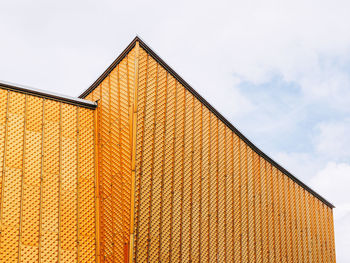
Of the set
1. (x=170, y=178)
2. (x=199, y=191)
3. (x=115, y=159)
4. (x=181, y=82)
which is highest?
(x=181, y=82)

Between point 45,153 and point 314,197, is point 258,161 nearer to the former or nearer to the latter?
point 314,197

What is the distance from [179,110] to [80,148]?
3685mm

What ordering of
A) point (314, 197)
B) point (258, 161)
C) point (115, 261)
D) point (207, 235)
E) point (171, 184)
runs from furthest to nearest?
point (314, 197)
point (258, 161)
point (207, 235)
point (171, 184)
point (115, 261)

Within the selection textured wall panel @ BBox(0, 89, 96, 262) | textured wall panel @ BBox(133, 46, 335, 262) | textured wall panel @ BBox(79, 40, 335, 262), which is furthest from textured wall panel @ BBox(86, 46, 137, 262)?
textured wall panel @ BBox(0, 89, 96, 262)

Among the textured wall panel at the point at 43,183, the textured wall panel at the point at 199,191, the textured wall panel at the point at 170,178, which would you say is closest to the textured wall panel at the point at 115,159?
the textured wall panel at the point at 170,178

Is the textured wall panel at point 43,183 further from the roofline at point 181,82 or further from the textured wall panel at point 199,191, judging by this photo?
the textured wall panel at point 199,191

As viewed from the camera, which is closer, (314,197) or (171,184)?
(171,184)

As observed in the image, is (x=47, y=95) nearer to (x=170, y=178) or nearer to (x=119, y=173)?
(x=119, y=173)

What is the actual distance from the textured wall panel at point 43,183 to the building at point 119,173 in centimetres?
3

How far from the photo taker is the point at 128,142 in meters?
A: 14.1

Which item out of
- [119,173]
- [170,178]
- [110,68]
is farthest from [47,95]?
[170,178]

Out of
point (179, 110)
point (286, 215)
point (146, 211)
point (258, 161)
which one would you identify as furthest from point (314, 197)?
point (146, 211)

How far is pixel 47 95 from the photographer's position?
1495cm

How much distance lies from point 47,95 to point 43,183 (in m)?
2.99
